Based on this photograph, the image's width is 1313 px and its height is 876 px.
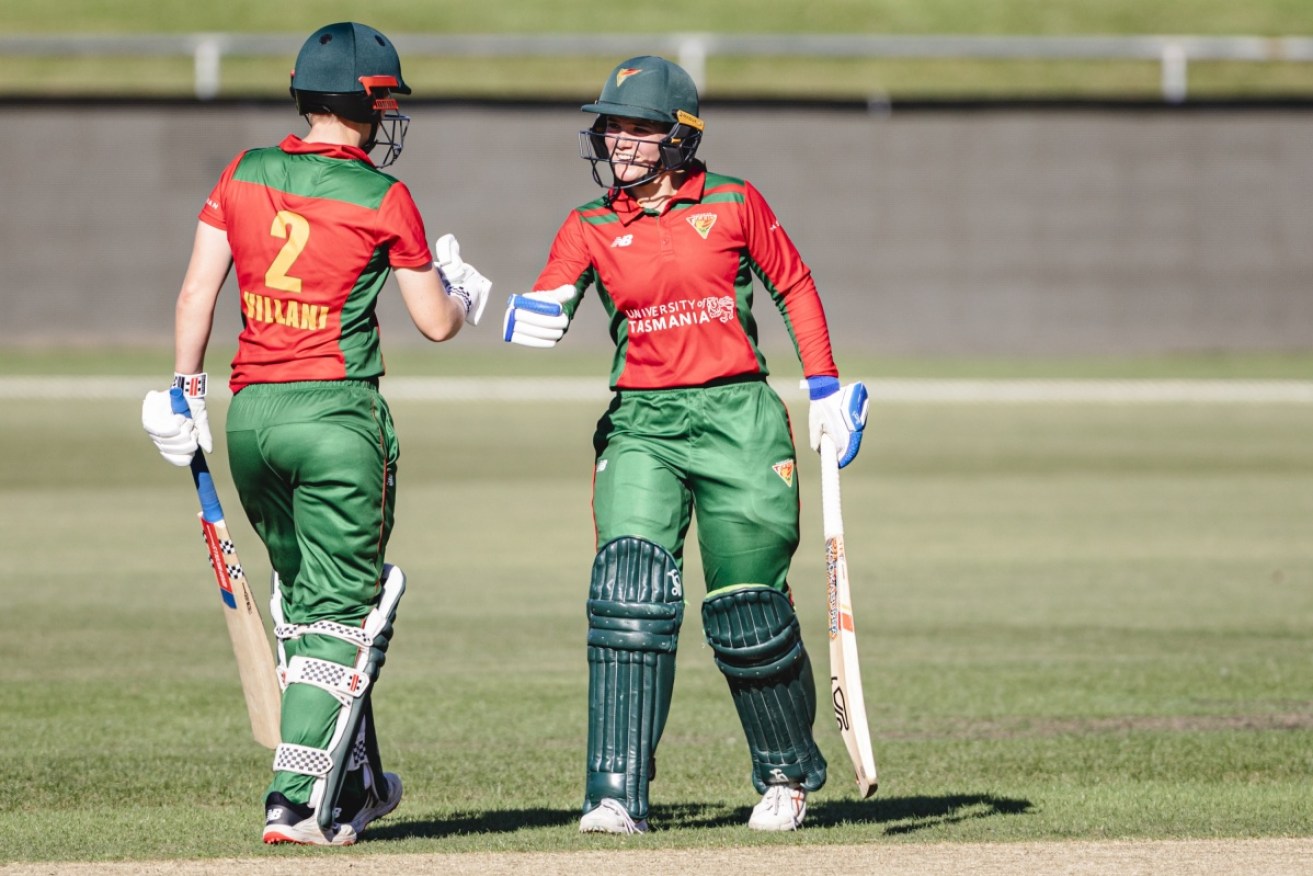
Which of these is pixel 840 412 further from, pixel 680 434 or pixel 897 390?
pixel 897 390

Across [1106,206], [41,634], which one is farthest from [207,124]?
[41,634]

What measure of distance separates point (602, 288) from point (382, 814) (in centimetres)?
156

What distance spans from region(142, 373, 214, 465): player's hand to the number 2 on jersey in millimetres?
431

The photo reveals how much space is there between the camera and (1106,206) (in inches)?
→ 905

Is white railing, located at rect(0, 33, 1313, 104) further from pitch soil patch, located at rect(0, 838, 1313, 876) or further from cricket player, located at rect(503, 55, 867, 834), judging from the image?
pitch soil patch, located at rect(0, 838, 1313, 876)

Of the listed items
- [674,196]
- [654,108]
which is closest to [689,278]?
[674,196]

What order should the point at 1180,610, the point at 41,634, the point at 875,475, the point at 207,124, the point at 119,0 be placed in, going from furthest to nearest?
the point at 119,0, the point at 207,124, the point at 875,475, the point at 1180,610, the point at 41,634

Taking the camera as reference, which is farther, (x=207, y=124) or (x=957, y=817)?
(x=207, y=124)

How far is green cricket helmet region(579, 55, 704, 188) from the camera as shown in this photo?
5434 mm

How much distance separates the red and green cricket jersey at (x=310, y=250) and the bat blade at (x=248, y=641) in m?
0.54

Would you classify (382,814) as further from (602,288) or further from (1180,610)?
(1180,610)

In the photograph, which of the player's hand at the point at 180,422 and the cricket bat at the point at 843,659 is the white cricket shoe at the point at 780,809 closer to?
the cricket bat at the point at 843,659

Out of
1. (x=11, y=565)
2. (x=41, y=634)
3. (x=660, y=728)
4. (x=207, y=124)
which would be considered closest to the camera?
(x=660, y=728)

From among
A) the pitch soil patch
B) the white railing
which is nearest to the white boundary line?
the white railing
